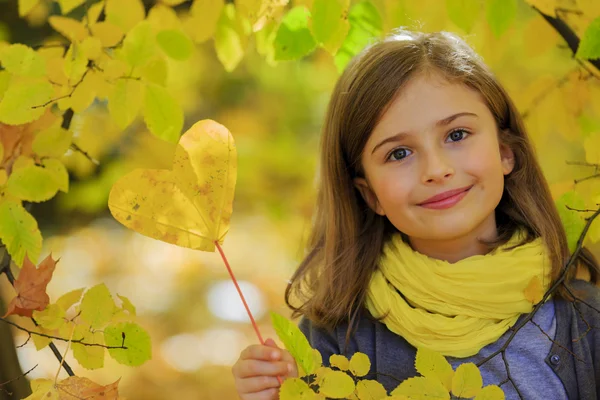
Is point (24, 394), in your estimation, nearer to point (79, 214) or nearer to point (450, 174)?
point (450, 174)

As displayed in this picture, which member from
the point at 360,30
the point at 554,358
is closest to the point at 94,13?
the point at 360,30

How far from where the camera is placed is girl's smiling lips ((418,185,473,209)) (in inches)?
54.0

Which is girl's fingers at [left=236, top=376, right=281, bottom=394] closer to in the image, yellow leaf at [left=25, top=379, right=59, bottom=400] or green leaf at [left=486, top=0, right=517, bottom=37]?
yellow leaf at [left=25, top=379, right=59, bottom=400]

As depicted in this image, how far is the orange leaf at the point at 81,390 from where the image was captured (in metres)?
1.20

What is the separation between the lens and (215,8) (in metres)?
1.51

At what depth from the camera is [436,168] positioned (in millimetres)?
1340

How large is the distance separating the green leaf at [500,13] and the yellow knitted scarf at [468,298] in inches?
15.7

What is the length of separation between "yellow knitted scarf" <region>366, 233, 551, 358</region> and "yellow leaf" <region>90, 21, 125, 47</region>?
71 centimetres

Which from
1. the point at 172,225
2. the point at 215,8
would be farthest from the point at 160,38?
the point at 172,225

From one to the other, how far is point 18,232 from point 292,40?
1.95 feet

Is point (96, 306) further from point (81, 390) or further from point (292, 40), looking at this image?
point (292, 40)

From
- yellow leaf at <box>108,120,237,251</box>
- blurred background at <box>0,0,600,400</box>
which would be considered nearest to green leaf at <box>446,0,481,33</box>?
yellow leaf at <box>108,120,237,251</box>

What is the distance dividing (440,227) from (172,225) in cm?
48

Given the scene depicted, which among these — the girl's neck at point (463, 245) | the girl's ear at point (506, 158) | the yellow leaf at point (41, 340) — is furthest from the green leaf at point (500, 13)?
the yellow leaf at point (41, 340)
